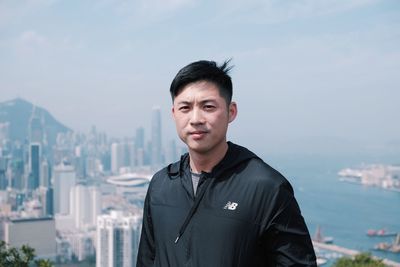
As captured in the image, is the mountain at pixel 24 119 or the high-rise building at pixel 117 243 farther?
the mountain at pixel 24 119

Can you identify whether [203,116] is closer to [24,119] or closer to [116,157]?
[116,157]

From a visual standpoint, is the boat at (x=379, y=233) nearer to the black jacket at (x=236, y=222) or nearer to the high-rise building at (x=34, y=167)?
the high-rise building at (x=34, y=167)

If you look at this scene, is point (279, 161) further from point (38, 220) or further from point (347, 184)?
point (38, 220)

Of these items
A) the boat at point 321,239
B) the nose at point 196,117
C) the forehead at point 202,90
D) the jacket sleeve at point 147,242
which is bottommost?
the boat at point 321,239

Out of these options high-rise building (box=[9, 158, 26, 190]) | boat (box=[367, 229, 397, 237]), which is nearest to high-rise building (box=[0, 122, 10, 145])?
high-rise building (box=[9, 158, 26, 190])

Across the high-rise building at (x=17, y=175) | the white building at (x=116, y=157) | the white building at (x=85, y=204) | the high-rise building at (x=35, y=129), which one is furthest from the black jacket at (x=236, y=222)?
the high-rise building at (x=35, y=129)

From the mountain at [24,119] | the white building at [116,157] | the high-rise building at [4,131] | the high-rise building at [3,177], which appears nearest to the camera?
the high-rise building at [3,177]

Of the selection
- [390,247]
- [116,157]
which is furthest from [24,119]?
[390,247]

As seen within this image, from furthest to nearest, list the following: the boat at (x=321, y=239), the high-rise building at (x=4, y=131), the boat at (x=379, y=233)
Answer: the high-rise building at (x=4, y=131), the boat at (x=379, y=233), the boat at (x=321, y=239)
